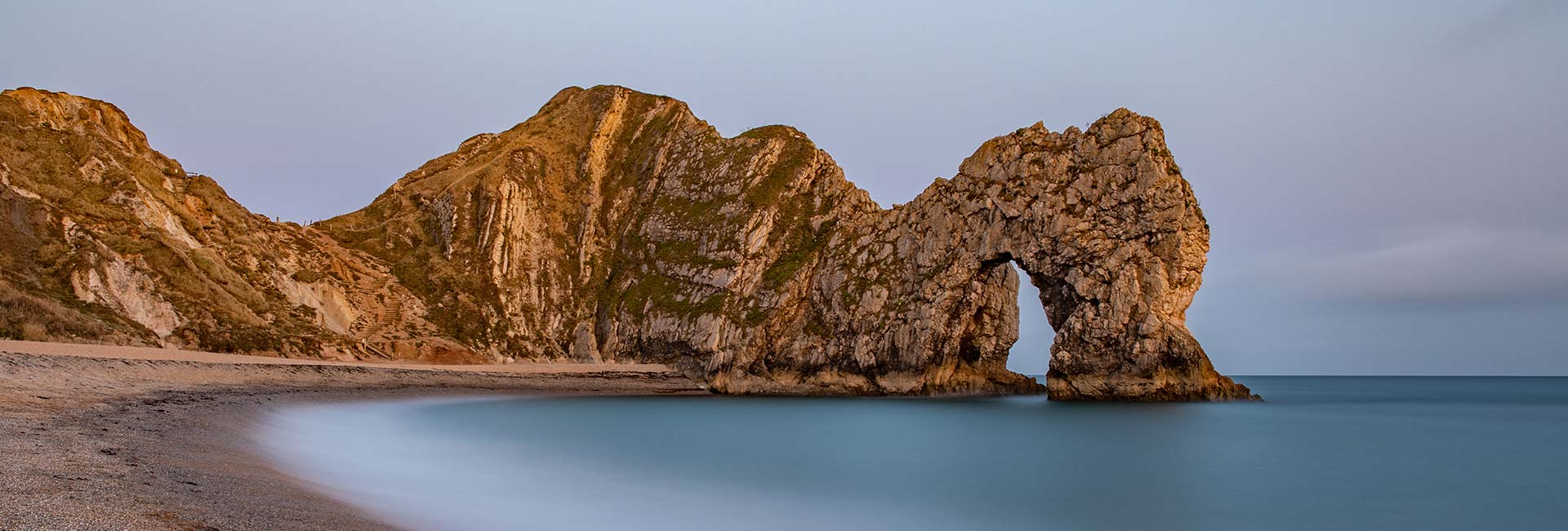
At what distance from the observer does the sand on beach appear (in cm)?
726

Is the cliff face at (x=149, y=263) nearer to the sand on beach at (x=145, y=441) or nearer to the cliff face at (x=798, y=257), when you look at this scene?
the sand on beach at (x=145, y=441)

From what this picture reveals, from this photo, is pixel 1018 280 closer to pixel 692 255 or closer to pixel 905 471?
pixel 692 255

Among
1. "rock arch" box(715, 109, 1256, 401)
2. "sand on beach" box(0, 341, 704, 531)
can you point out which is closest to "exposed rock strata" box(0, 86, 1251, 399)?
"rock arch" box(715, 109, 1256, 401)

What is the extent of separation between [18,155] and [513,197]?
30.6 metres

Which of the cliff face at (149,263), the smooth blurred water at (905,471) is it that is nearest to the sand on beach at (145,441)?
the smooth blurred water at (905,471)

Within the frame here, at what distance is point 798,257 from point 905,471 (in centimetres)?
4025

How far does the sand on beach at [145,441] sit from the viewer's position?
7258mm

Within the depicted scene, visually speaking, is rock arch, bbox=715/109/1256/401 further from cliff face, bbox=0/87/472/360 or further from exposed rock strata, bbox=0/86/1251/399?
cliff face, bbox=0/87/472/360

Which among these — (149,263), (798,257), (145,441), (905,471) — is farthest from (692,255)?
(145,441)

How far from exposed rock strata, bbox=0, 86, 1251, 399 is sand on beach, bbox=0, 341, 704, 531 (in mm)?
10587

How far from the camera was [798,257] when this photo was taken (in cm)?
6081

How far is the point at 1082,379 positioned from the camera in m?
47.3

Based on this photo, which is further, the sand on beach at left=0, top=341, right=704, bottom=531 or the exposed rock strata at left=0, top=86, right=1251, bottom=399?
the exposed rock strata at left=0, top=86, right=1251, bottom=399

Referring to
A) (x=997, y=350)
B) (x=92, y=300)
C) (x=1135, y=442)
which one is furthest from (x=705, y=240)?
(x=1135, y=442)
